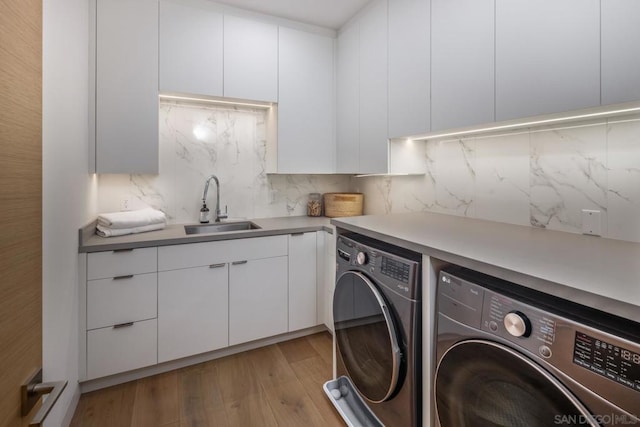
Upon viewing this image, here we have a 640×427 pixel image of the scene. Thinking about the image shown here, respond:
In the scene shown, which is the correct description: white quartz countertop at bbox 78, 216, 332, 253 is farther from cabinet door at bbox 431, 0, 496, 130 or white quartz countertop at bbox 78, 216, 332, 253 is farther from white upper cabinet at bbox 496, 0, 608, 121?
white upper cabinet at bbox 496, 0, 608, 121

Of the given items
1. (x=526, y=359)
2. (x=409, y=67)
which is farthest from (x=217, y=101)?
(x=526, y=359)

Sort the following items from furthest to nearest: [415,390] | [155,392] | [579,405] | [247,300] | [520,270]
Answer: [247,300]
[155,392]
[415,390]
[520,270]
[579,405]

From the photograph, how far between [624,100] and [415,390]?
1.24 meters

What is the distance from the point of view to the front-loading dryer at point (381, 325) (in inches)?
47.9

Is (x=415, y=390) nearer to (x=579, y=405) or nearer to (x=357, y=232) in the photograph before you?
(x=579, y=405)

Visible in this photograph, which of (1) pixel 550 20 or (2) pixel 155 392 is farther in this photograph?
(2) pixel 155 392

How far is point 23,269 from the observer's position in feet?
Result: 1.82

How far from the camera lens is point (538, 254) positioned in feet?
3.45

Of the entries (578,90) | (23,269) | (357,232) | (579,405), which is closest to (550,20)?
(578,90)

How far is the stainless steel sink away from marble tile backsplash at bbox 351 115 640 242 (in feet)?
4.62

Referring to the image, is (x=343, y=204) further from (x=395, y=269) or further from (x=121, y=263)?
(x=121, y=263)

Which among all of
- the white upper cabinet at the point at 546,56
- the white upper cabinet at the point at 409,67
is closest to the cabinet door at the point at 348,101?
the white upper cabinet at the point at 409,67

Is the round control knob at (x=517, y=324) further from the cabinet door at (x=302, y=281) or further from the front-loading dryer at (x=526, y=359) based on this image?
the cabinet door at (x=302, y=281)

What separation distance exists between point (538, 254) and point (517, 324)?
0.36 metres
